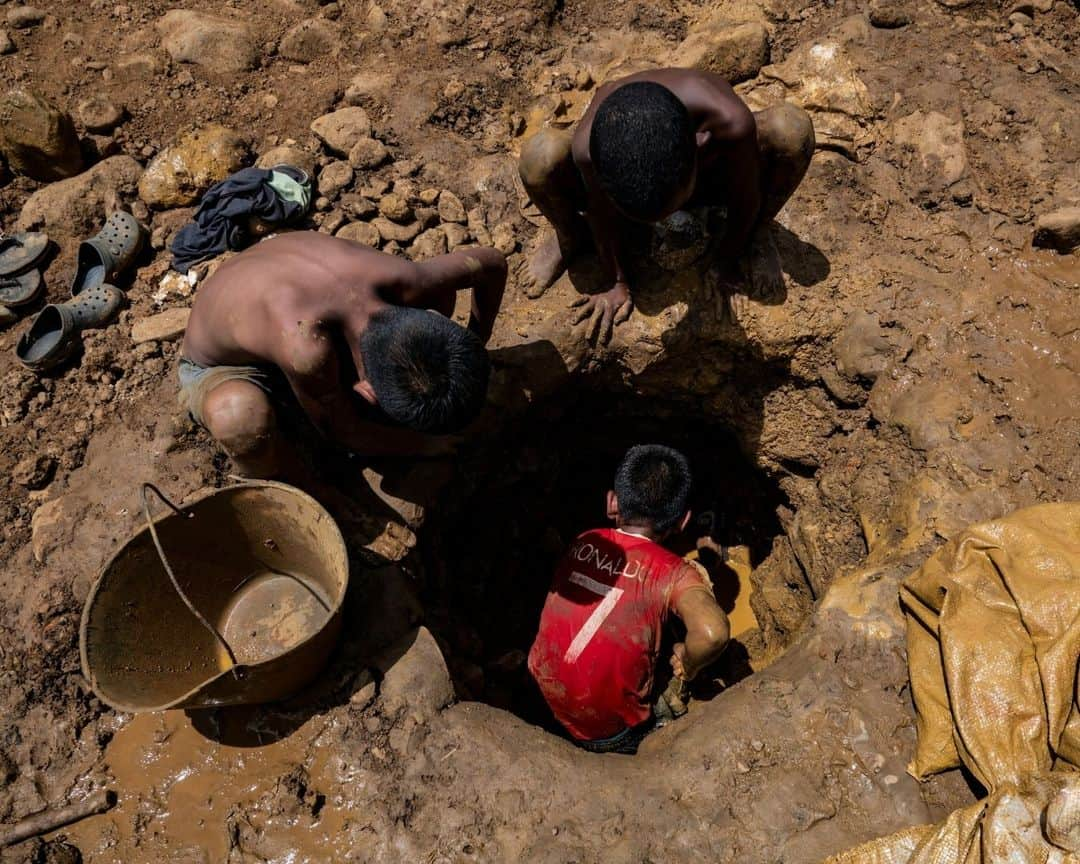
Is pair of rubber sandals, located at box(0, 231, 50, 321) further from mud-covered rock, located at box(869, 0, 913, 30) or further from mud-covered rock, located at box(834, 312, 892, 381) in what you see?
mud-covered rock, located at box(869, 0, 913, 30)

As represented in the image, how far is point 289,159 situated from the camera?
3.64 metres

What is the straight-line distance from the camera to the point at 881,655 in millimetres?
2449

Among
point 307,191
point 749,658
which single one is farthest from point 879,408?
point 307,191

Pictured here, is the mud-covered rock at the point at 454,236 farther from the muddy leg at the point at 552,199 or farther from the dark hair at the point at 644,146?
Answer: the dark hair at the point at 644,146

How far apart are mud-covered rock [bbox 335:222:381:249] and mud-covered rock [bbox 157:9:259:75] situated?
129 centimetres

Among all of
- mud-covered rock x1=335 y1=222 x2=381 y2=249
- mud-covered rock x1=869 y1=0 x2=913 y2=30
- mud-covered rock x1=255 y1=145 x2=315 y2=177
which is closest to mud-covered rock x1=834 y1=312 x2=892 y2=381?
mud-covered rock x1=869 y1=0 x2=913 y2=30

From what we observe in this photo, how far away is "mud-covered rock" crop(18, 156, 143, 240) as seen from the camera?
370cm

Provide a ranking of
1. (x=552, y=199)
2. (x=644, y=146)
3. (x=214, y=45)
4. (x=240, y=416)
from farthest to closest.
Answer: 1. (x=214, y=45)
2. (x=552, y=199)
3. (x=240, y=416)
4. (x=644, y=146)

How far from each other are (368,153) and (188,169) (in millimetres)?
836

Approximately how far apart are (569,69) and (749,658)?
120 inches

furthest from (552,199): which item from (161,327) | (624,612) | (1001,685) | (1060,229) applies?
(1001,685)

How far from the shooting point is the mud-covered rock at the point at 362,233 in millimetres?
3494

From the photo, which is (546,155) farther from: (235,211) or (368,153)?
(235,211)

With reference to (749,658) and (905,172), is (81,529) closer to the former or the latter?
(749,658)
